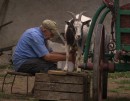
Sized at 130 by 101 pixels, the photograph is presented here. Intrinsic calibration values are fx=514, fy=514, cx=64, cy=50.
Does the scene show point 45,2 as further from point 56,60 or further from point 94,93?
point 94,93

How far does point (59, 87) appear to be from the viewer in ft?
25.4

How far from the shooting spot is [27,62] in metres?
8.50

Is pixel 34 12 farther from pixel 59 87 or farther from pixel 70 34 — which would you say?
pixel 59 87

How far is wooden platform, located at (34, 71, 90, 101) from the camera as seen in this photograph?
7.65 meters

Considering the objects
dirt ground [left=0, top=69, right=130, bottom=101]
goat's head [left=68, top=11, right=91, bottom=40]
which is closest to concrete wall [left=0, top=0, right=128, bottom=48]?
dirt ground [left=0, top=69, right=130, bottom=101]

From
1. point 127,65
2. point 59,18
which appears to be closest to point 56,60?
point 127,65

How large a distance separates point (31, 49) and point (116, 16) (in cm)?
221

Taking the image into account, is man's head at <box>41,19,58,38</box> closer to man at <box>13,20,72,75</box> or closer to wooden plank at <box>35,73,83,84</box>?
man at <box>13,20,72,75</box>

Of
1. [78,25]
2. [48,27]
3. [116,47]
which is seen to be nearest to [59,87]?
[48,27]

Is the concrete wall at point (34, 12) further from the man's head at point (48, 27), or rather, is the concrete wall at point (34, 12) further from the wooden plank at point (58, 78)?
the wooden plank at point (58, 78)

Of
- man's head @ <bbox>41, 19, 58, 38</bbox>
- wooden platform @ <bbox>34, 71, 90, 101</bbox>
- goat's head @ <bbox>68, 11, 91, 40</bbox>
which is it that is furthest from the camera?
goat's head @ <bbox>68, 11, 91, 40</bbox>

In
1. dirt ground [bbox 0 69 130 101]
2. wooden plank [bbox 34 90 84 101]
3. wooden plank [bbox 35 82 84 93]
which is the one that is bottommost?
dirt ground [bbox 0 69 130 101]

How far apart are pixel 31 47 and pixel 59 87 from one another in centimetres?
110

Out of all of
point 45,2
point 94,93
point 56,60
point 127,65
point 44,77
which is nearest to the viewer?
point 94,93
